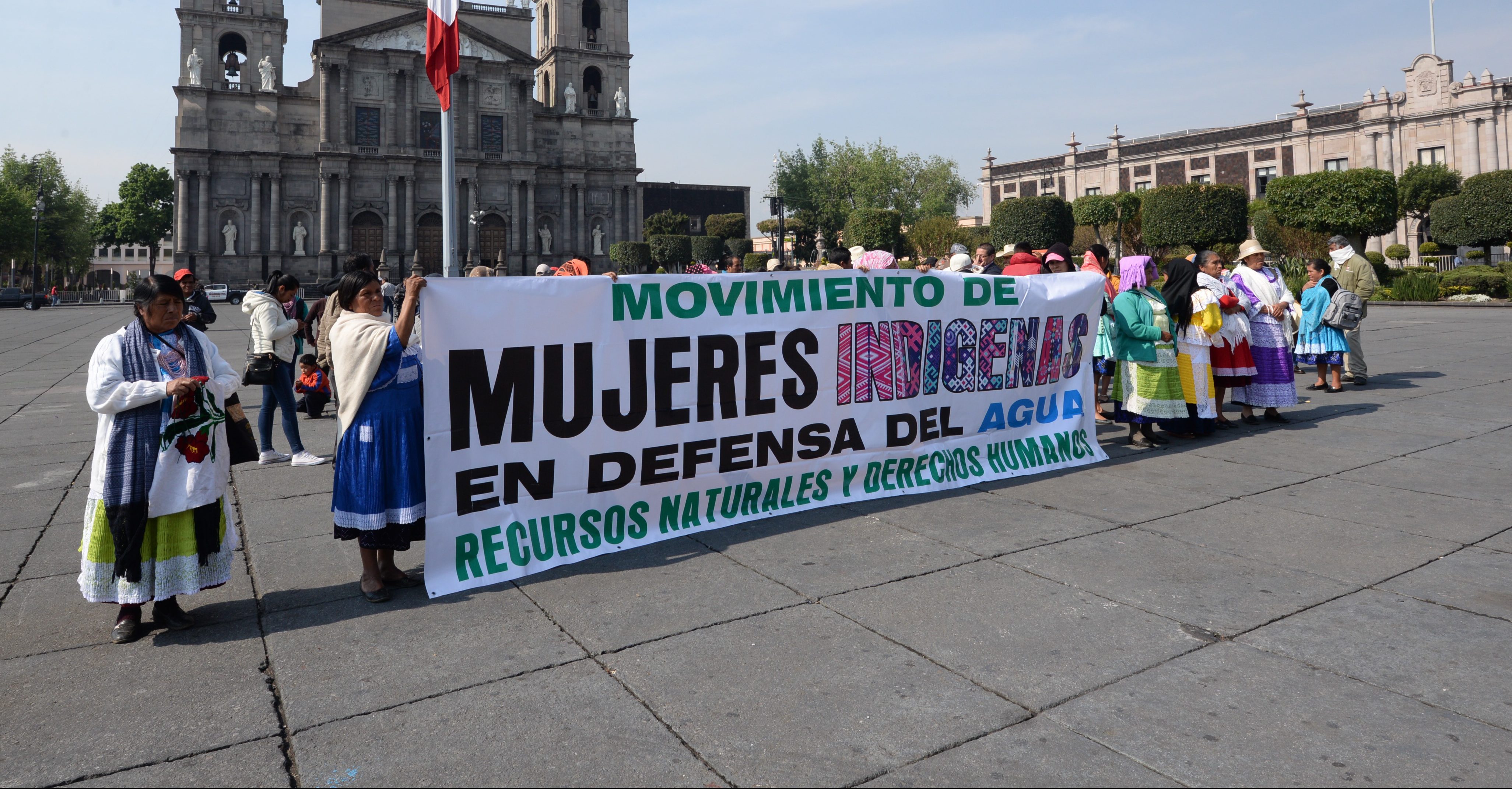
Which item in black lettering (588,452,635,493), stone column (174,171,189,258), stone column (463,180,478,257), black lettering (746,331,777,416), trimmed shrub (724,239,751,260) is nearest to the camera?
black lettering (588,452,635,493)

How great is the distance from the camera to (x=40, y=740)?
3141mm

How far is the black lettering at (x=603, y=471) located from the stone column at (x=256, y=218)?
5913 cm

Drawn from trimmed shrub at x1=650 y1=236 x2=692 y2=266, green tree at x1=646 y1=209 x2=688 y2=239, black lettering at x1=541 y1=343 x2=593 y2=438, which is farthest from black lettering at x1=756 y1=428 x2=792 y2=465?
green tree at x1=646 y1=209 x2=688 y2=239

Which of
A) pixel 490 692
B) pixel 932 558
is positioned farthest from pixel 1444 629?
pixel 490 692

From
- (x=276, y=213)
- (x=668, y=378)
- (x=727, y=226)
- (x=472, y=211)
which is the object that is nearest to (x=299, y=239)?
(x=276, y=213)

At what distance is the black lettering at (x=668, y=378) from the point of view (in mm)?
5578

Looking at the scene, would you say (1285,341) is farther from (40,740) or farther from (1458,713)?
(40,740)

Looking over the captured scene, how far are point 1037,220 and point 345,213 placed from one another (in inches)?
1609

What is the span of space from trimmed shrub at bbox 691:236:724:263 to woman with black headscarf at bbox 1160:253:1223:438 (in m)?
61.2

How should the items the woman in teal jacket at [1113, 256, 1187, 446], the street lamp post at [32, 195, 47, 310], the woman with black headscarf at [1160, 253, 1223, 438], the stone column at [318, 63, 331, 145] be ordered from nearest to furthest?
the woman in teal jacket at [1113, 256, 1187, 446] → the woman with black headscarf at [1160, 253, 1223, 438] → the street lamp post at [32, 195, 47, 310] → the stone column at [318, 63, 331, 145]

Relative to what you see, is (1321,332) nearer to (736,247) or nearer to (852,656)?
(852,656)

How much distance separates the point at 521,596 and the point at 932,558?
2.17 m

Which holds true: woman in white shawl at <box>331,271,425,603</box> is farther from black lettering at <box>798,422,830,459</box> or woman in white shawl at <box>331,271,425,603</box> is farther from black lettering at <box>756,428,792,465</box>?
black lettering at <box>798,422,830,459</box>

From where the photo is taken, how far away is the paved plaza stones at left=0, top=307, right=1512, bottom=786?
2955 millimetres
